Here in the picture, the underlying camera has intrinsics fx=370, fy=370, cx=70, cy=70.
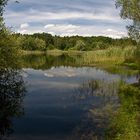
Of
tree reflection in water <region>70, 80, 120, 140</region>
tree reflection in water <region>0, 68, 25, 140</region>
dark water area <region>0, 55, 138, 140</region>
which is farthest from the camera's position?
tree reflection in water <region>0, 68, 25, 140</region>

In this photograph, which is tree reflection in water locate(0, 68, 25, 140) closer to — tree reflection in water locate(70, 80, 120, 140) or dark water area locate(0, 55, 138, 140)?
dark water area locate(0, 55, 138, 140)

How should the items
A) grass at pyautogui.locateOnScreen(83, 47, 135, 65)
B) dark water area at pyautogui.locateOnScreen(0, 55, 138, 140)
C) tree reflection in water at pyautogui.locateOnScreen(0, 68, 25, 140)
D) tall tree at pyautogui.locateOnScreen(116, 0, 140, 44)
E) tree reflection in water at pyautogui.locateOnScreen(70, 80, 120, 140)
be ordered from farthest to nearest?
grass at pyautogui.locateOnScreen(83, 47, 135, 65) < tall tree at pyautogui.locateOnScreen(116, 0, 140, 44) < tree reflection in water at pyautogui.locateOnScreen(0, 68, 25, 140) < tree reflection in water at pyautogui.locateOnScreen(70, 80, 120, 140) < dark water area at pyautogui.locateOnScreen(0, 55, 138, 140)

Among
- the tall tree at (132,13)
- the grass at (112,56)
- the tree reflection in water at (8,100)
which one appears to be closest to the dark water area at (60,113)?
the tree reflection in water at (8,100)

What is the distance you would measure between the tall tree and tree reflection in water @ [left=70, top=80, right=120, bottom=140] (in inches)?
407

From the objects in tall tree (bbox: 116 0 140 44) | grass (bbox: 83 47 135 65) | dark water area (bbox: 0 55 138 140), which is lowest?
dark water area (bbox: 0 55 138 140)

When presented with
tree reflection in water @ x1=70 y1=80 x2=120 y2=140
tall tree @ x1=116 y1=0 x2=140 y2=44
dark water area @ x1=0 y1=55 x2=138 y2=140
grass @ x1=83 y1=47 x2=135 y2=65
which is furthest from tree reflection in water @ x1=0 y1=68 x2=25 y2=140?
grass @ x1=83 y1=47 x2=135 y2=65

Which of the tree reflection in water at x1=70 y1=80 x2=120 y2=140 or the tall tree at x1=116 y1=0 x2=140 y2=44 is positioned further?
the tall tree at x1=116 y1=0 x2=140 y2=44

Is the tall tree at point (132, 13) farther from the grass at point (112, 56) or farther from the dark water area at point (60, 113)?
the grass at point (112, 56)

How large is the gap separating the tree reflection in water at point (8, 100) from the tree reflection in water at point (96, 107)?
450 centimetres

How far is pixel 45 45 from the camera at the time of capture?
193125 millimetres

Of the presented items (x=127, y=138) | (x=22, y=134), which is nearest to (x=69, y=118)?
(x=22, y=134)

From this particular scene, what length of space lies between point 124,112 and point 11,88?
13.2 m

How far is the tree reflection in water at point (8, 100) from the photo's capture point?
78.6 ft

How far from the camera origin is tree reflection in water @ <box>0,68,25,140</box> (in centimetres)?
2396
